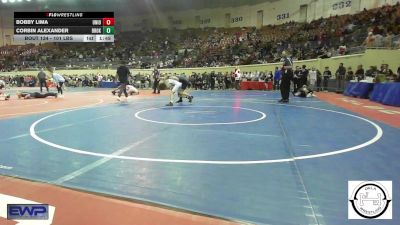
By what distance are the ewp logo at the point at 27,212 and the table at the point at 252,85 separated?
2197cm

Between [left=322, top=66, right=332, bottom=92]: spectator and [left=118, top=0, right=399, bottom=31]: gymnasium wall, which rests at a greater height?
[left=118, top=0, right=399, bottom=31]: gymnasium wall

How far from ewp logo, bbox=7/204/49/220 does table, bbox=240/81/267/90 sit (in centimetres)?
2197

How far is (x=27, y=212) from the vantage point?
9.56ft

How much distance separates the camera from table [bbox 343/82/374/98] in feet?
50.0

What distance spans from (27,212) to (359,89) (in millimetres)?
15967

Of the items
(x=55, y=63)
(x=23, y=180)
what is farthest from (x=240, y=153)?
(x=55, y=63)

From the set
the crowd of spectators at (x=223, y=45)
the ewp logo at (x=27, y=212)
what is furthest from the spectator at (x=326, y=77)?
the ewp logo at (x=27, y=212)

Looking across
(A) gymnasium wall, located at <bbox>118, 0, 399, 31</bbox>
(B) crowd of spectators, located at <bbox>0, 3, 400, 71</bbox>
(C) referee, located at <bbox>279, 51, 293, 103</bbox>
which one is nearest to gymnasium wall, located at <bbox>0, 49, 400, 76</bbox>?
(B) crowd of spectators, located at <bbox>0, 3, 400, 71</bbox>

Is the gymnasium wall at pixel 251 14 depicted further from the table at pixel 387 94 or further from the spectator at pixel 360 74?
the table at pixel 387 94

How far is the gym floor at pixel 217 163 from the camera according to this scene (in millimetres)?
3230

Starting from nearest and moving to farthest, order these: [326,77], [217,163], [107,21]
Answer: [217,163] < [107,21] < [326,77]

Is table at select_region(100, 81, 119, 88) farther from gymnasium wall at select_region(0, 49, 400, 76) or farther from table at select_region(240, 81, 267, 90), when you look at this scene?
table at select_region(240, 81, 267, 90)

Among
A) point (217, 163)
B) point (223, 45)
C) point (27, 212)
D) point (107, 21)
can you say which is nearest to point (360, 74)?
point (107, 21)
